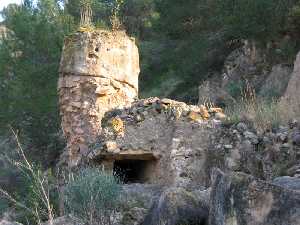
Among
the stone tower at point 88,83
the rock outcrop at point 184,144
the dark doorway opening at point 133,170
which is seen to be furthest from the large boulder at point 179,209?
the stone tower at point 88,83

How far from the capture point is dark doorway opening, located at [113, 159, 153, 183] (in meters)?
10.2

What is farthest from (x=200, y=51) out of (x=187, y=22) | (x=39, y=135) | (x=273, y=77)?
(x=39, y=135)

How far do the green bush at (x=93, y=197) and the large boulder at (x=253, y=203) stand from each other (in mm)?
1733

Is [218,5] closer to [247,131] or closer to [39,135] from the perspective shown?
[39,135]

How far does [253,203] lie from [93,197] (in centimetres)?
226

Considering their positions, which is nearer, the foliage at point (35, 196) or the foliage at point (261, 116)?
the foliage at point (35, 196)

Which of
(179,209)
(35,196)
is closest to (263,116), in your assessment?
(179,209)

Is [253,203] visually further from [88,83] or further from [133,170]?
[133,170]

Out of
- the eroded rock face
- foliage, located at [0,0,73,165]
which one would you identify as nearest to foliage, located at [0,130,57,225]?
the eroded rock face

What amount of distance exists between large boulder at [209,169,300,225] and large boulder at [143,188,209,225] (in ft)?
2.00

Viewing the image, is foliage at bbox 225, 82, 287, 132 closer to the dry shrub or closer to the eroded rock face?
the dry shrub

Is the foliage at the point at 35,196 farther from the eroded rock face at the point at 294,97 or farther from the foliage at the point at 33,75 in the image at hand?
the foliage at the point at 33,75

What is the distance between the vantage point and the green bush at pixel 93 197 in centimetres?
652

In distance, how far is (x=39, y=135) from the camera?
18.5 meters
